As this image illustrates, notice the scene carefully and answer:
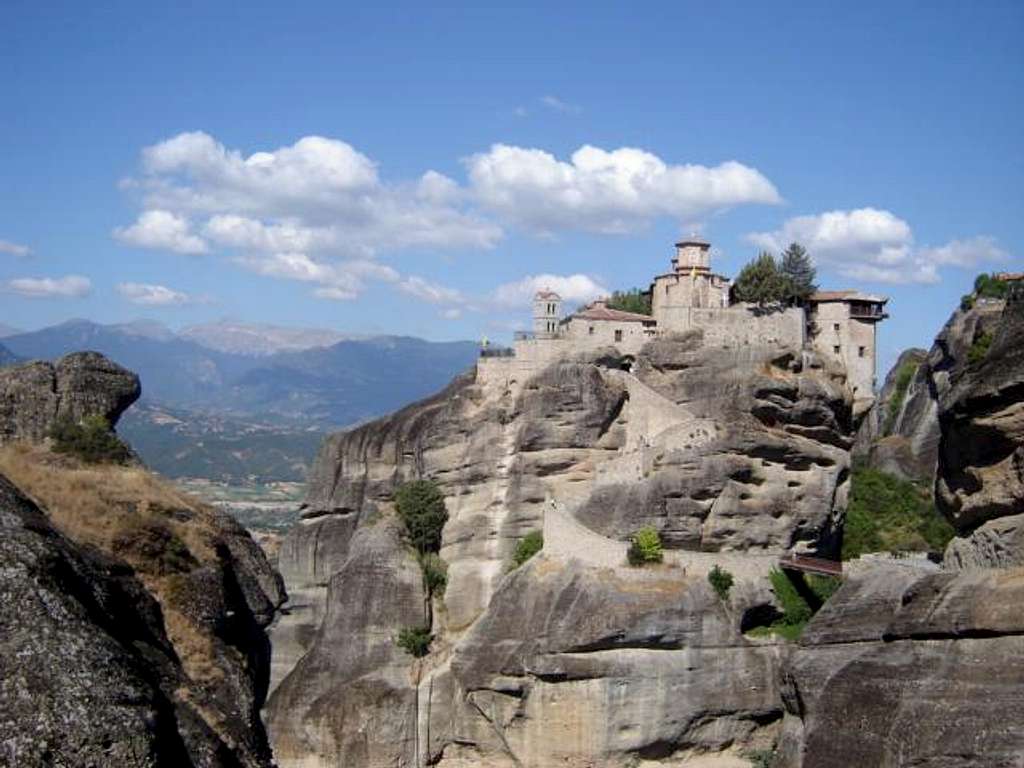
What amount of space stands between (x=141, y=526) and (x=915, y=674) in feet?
57.5

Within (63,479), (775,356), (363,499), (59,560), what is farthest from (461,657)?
(59,560)

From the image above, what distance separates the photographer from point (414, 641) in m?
49.6

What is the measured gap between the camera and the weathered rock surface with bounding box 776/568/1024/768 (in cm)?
2445

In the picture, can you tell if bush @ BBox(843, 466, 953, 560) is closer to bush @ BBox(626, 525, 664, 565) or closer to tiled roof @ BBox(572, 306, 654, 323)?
bush @ BBox(626, 525, 664, 565)

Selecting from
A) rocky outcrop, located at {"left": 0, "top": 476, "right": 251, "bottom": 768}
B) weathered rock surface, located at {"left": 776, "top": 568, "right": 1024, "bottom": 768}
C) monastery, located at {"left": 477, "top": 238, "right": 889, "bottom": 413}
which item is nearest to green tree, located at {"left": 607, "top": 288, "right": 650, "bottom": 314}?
monastery, located at {"left": 477, "top": 238, "right": 889, "bottom": 413}

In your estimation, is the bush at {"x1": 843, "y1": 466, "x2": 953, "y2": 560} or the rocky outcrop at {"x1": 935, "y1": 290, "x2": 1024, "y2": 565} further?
the bush at {"x1": 843, "y1": 466, "x2": 953, "y2": 560}

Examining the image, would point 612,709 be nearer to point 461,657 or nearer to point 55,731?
point 461,657

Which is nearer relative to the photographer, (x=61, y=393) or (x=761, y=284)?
(x=61, y=393)

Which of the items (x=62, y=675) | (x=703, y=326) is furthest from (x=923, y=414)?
(x=62, y=675)

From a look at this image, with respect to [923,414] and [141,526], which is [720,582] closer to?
[923,414]

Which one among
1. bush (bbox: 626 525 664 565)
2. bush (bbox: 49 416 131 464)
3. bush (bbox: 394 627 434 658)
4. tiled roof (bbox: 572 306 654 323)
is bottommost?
bush (bbox: 394 627 434 658)

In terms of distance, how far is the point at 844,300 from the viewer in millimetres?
53469

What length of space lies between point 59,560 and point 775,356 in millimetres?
42198

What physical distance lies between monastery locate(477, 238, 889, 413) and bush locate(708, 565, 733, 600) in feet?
31.9
